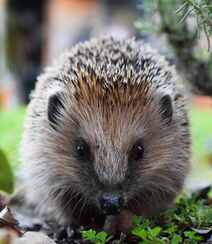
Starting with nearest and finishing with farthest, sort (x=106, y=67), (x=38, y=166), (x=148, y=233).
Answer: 1. (x=148, y=233)
2. (x=106, y=67)
3. (x=38, y=166)

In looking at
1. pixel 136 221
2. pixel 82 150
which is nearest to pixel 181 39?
pixel 82 150

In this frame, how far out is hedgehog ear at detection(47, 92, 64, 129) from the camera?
4.27 metres

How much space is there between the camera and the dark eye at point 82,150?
4027 millimetres

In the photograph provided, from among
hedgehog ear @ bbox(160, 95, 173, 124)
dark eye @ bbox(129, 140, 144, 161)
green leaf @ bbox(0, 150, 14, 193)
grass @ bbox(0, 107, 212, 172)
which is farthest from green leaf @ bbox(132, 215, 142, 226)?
grass @ bbox(0, 107, 212, 172)

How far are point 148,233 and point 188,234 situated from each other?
0.20 meters

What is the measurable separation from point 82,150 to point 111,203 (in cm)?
53

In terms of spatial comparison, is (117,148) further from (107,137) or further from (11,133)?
(11,133)

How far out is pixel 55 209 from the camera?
4.56 m

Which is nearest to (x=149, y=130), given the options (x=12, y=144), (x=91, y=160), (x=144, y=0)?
(x=91, y=160)

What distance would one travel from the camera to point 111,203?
3631 millimetres

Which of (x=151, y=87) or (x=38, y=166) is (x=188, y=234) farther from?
(x=38, y=166)

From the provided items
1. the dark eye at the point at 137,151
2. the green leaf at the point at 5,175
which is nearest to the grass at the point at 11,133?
the green leaf at the point at 5,175

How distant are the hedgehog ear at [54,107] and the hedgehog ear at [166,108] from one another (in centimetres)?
61

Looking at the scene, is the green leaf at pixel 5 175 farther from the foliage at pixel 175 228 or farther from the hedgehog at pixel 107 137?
the foliage at pixel 175 228
